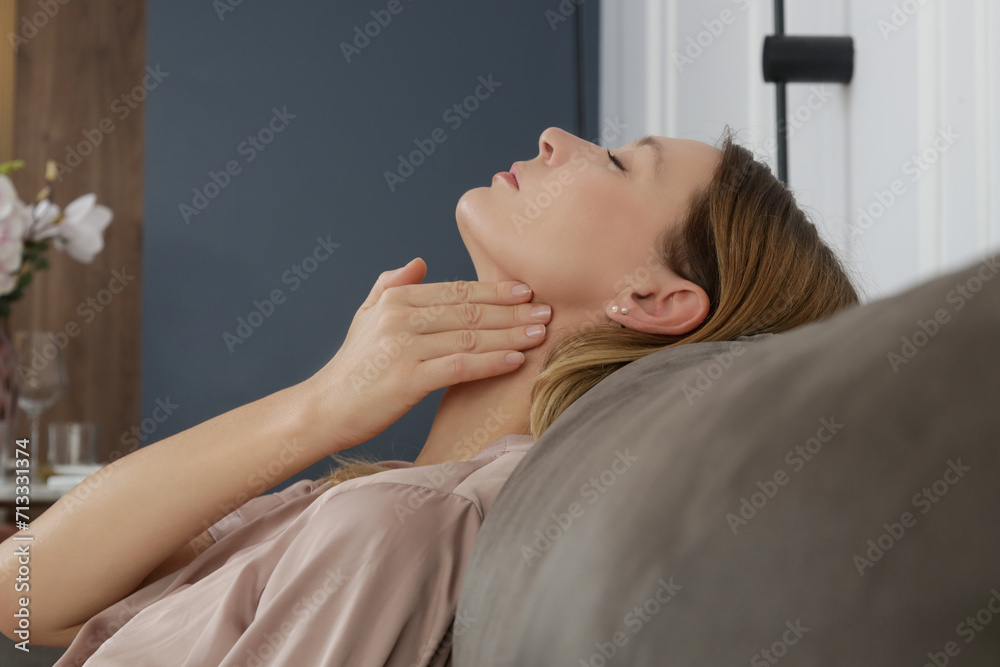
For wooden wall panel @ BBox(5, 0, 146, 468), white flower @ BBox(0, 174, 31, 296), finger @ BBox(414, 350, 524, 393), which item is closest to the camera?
finger @ BBox(414, 350, 524, 393)

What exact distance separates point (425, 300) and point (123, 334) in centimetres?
246

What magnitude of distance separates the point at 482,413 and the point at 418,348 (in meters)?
0.12

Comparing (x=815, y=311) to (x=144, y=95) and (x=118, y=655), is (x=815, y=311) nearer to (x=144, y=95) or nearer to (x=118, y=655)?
Result: (x=118, y=655)

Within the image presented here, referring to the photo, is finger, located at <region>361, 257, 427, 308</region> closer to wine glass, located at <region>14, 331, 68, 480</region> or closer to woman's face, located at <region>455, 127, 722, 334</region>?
woman's face, located at <region>455, 127, 722, 334</region>

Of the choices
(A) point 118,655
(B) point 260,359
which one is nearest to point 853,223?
(A) point 118,655

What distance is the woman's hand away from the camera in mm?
891

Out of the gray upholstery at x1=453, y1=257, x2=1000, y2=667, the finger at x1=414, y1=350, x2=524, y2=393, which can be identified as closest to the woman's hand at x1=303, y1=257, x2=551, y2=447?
the finger at x1=414, y1=350, x2=524, y2=393

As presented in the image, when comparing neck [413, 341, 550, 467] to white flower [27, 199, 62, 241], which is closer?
neck [413, 341, 550, 467]

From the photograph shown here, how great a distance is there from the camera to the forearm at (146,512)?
87 cm

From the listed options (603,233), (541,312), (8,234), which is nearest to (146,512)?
(541,312)

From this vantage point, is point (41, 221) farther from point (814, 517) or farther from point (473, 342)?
point (814, 517)

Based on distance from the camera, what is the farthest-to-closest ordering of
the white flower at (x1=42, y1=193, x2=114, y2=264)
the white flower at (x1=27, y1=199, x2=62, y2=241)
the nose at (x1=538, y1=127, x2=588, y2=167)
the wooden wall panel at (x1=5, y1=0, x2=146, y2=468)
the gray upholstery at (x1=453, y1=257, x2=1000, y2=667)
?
the wooden wall panel at (x1=5, y1=0, x2=146, y2=468) → the white flower at (x1=42, y1=193, x2=114, y2=264) → the white flower at (x1=27, y1=199, x2=62, y2=241) → the nose at (x1=538, y1=127, x2=588, y2=167) → the gray upholstery at (x1=453, y1=257, x2=1000, y2=667)

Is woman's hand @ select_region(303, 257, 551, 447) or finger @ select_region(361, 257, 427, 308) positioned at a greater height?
finger @ select_region(361, 257, 427, 308)

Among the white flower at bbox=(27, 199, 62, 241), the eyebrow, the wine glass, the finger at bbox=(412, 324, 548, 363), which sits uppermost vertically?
the eyebrow
